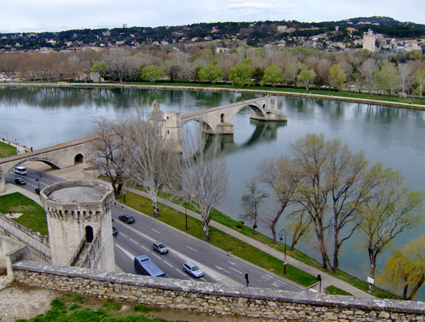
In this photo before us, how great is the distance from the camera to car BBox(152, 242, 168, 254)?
2163 cm

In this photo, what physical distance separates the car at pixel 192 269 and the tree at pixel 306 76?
3415 inches

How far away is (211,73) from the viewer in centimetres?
10812

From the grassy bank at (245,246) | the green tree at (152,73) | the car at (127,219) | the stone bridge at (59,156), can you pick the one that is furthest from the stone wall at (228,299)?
the green tree at (152,73)

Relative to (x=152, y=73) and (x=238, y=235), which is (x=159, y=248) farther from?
(x=152, y=73)

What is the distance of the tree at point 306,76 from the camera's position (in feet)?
323

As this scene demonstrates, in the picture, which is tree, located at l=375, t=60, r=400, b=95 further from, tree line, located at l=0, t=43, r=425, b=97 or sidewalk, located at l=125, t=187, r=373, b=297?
sidewalk, located at l=125, t=187, r=373, b=297

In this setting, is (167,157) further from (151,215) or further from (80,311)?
(80,311)

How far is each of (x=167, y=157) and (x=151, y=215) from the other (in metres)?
6.63

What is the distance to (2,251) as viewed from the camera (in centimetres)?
1448

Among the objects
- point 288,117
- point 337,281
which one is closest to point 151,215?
point 337,281

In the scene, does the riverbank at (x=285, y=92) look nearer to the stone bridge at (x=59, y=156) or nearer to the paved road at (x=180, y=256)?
the stone bridge at (x=59, y=156)

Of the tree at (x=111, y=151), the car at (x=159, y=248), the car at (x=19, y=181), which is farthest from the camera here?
the car at (x=19, y=181)

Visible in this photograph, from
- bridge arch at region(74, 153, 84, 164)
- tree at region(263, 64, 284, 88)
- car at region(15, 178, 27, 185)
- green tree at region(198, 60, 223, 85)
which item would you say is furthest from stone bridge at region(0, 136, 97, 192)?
green tree at region(198, 60, 223, 85)

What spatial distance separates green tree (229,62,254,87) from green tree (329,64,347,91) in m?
21.2
